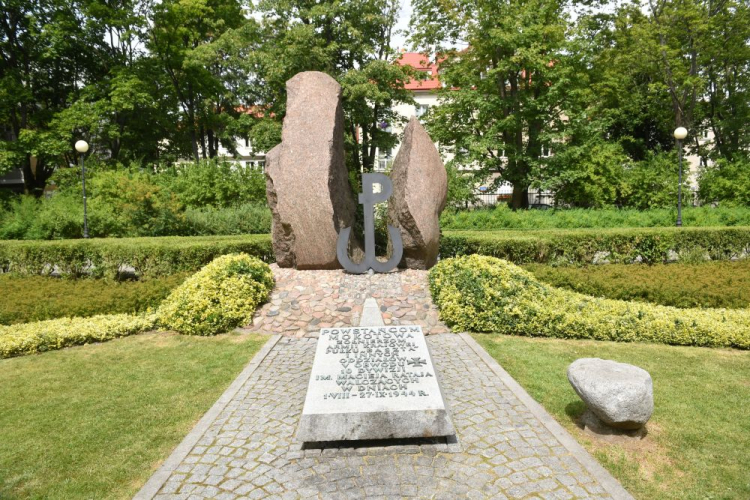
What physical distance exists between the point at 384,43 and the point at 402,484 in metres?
22.9

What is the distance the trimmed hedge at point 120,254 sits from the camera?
11.3 m

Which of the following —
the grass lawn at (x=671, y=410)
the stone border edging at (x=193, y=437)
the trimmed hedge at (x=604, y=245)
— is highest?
the trimmed hedge at (x=604, y=245)

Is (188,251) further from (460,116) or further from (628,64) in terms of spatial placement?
(628,64)

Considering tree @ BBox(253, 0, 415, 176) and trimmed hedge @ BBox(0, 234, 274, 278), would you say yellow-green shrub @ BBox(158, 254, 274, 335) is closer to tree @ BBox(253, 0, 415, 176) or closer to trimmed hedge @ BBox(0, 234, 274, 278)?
trimmed hedge @ BBox(0, 234, 274, 278)

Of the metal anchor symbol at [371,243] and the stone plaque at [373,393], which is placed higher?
the metal anchor symbol at [371,243]

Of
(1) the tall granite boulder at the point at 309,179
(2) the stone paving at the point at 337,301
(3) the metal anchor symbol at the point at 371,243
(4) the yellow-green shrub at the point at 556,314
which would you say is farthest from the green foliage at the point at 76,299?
(4) the yellow-green shrub at the point at 556,314

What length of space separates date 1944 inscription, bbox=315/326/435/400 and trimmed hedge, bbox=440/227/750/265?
22.1 ft

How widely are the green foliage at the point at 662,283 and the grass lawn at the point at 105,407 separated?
21.8 feet

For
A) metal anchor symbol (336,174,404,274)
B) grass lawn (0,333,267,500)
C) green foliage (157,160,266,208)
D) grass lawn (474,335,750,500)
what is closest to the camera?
grass lawn (474,335,750,500)

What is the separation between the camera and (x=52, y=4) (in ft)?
78.3

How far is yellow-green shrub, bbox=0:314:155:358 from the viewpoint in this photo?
7.86m

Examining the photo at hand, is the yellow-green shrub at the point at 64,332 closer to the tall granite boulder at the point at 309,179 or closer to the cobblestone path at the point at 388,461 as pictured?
the tall granite boulder at the point at 309,179

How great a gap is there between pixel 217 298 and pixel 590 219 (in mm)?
15048

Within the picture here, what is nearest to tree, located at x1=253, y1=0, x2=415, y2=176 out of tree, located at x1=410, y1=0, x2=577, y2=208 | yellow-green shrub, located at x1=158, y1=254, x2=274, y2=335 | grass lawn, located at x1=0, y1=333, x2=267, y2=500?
tree, located at x1=410, y1=0, x2=577, y2=208
